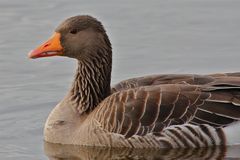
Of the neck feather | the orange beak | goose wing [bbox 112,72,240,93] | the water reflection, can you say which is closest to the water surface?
the water reflection

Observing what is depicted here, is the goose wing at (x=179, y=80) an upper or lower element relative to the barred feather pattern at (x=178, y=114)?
upper

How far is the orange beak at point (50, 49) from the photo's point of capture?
15.6 metres

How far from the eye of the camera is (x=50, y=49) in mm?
15680

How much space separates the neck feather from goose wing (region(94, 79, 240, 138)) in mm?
920

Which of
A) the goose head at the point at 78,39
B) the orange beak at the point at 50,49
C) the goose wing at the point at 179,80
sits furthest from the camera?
the goose head at the point at 78,39

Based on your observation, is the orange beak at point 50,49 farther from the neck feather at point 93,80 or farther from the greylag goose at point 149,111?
the neck feather at point 93,80

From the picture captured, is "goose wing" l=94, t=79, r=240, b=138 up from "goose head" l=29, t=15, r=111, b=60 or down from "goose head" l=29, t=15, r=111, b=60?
down

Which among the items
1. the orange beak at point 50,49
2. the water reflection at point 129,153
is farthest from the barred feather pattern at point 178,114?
the orange beak at point 50,49

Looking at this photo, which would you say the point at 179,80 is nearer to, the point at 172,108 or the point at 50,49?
the point at 172,108

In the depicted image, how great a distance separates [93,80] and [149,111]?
4.89ft

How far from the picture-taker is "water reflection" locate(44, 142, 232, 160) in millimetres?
14984

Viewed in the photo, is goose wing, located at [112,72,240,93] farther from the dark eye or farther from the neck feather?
the dark eye

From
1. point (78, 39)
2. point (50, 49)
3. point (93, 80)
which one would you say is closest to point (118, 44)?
point (93, 80)

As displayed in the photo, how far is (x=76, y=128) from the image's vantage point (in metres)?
15.8
